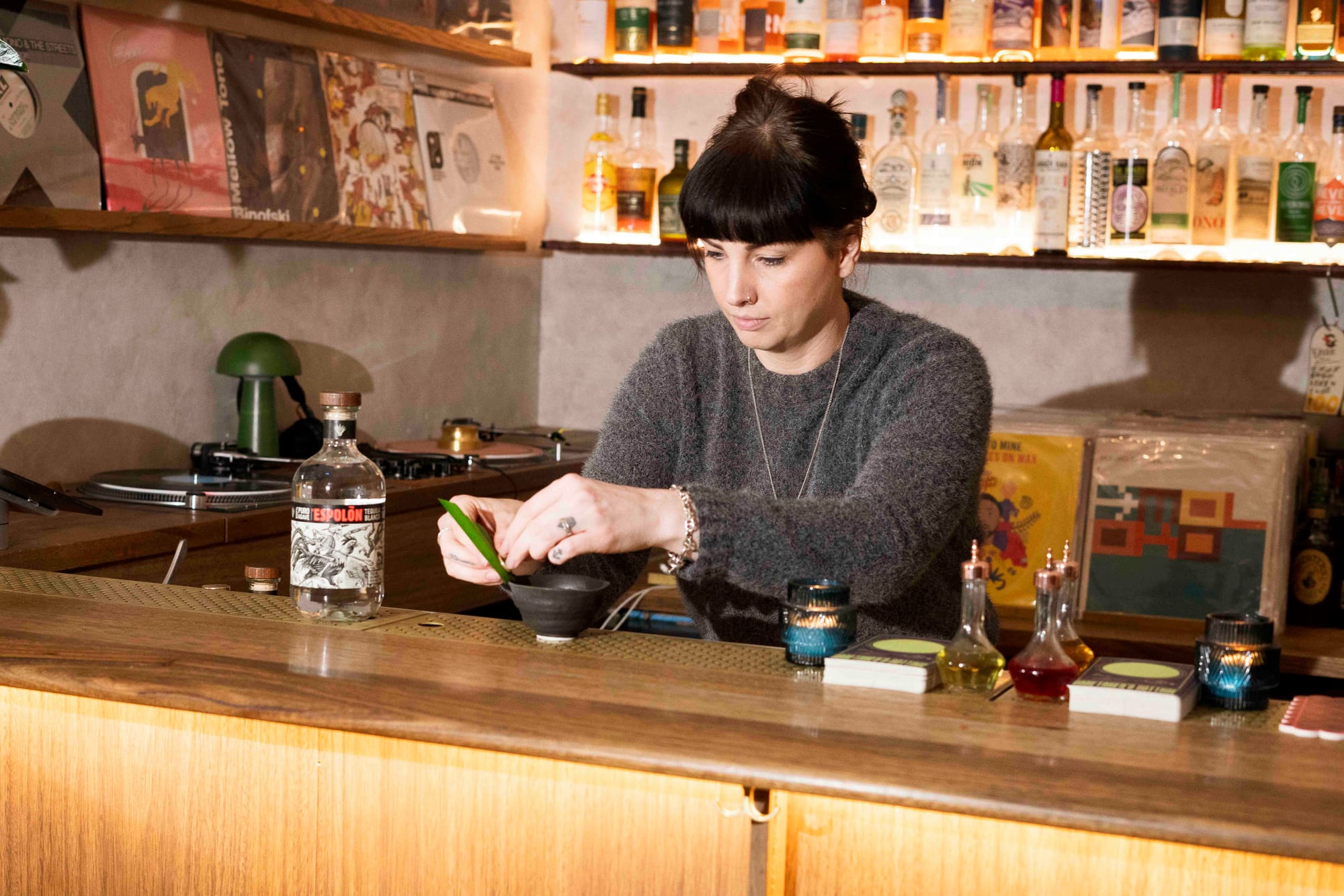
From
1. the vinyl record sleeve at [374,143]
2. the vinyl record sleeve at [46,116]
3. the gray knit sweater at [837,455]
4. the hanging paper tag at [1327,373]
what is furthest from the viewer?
the vinyl record sleeve at [374,143]

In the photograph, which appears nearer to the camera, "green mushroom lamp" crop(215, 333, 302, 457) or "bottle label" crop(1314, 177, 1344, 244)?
"green mushroom lamp" crop(215, 333, 302, 457)

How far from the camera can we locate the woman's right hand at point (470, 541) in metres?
1.46

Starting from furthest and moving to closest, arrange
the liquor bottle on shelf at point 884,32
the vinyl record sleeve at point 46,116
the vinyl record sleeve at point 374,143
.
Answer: the liquor bottle on shelf at point 884,32 < the vinyl record sleeve at point 374,143 < the vinyl record sleeve at point 46,116

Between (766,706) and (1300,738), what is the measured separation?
1.33 feet

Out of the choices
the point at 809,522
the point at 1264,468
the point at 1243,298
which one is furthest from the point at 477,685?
the point at 1243,298

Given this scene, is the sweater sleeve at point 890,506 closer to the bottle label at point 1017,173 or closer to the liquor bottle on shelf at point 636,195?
the bottle label at point 1017,173

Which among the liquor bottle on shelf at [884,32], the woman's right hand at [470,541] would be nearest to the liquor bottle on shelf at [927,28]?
the liquor bottle on shelf at [884,32]

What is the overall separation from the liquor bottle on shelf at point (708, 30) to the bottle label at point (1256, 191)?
1.19 metres

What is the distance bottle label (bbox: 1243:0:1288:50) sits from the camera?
284 centimetres

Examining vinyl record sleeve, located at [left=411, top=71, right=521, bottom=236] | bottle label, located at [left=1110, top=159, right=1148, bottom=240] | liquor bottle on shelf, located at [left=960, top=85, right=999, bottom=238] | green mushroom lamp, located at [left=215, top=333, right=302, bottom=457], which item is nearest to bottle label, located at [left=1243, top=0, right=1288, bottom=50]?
bottle label, located at [left=1110, top=159, right=1148, bottom=240]

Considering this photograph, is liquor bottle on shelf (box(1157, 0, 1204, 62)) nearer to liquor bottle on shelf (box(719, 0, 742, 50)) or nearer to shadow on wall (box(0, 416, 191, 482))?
liquor bottle on shelf (box(719, 0, 742, 50))

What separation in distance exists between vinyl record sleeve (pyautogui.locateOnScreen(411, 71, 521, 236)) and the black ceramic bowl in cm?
200

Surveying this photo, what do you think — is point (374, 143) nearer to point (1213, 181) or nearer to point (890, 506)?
point (1213, 181)

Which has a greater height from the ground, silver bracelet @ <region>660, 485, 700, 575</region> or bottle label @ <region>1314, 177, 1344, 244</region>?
bottle label @ <region>1314, 177, 1344, 244</region>
